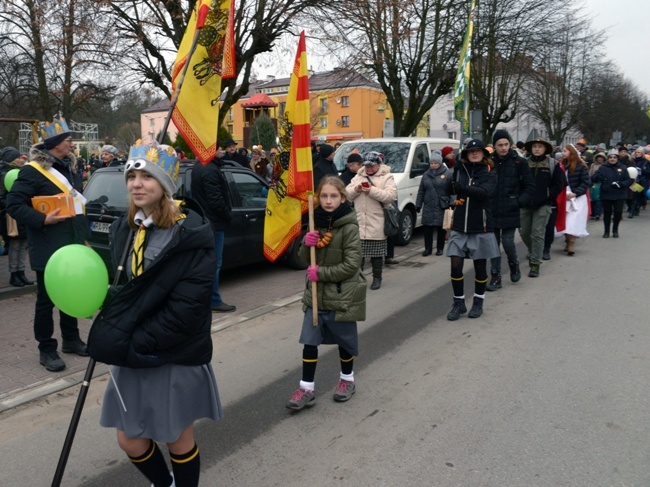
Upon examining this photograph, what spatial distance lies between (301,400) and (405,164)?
7431 mm

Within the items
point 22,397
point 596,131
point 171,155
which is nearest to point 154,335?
point 171,155

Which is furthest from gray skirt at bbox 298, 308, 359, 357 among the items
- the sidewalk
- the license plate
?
the license plate

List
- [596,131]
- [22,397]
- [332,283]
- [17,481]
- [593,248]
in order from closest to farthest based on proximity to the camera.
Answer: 1. [17,481]
2. [332,283]
3. [22,397]
4. [593,248]
5. [596,131]

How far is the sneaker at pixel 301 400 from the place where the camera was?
3.99m

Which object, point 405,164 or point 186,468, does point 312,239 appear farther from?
point 405,164

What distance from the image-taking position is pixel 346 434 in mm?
3678

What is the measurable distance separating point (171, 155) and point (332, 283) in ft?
5.73

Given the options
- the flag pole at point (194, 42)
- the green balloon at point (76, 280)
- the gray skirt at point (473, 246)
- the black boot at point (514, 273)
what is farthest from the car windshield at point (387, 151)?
the green balloon at point (76, 280)

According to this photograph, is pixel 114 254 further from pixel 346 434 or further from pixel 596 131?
pixel 596 131

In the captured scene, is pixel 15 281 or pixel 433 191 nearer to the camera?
pixel 15 281

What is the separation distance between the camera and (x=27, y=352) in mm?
5309

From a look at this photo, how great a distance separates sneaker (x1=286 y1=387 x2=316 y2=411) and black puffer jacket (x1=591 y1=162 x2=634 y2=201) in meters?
9.93

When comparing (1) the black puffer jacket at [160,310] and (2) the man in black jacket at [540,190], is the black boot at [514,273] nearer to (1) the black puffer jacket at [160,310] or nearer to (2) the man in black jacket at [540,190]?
(2) the man in black jacket at [540,190]

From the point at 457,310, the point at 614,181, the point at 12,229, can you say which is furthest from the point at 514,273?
the point at 12,229
